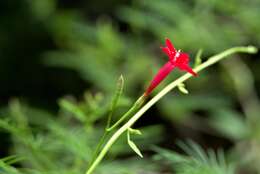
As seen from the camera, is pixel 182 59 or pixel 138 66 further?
pixel 138 66

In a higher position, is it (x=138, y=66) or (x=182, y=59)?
(x=138, y=66)

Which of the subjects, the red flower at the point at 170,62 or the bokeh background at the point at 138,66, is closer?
the red flower at the point at 170,62

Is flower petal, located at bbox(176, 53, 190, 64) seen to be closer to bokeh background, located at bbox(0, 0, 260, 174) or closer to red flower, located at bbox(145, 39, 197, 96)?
red flower, located at bbox(145, 39, 197, 96)

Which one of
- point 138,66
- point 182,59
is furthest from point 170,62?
point 138,66

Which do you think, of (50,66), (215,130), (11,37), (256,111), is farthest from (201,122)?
(11,37)

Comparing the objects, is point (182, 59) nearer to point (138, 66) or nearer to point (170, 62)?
point (170, 62)

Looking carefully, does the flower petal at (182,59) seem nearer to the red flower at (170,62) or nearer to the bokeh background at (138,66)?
the red flower at (170,62)

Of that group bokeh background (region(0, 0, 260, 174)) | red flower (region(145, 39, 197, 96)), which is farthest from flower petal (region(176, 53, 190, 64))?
bokeh background (region(0, 0, 260, 174))

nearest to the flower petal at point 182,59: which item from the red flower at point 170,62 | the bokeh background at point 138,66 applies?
the red flower at point 170,62

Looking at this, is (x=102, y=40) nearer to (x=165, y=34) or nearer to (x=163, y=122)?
(x=165, y=34)
